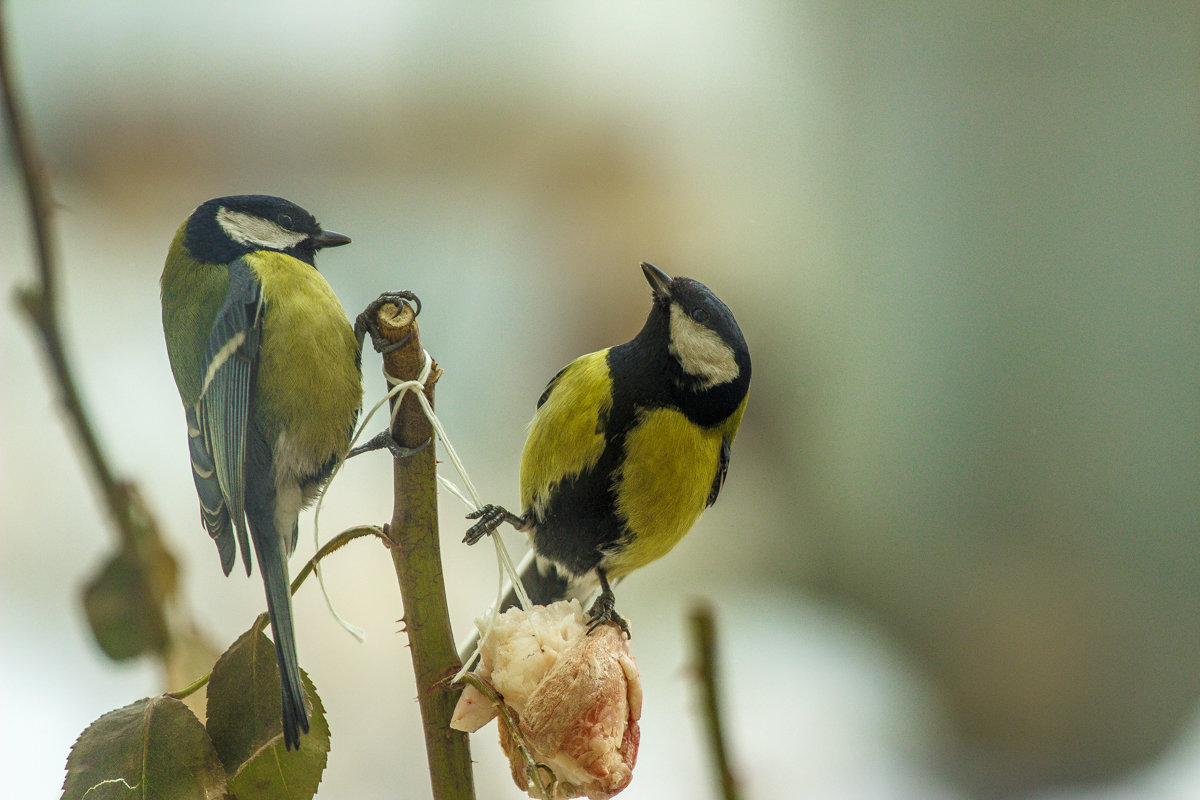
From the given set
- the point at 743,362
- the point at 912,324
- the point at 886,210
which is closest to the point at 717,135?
the point at 886,210

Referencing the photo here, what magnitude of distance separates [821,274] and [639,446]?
43.2 inches

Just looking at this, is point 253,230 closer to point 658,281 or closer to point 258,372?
point 258,372

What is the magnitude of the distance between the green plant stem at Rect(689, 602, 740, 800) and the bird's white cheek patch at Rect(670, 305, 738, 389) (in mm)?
118

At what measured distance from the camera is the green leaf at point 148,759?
0.33m

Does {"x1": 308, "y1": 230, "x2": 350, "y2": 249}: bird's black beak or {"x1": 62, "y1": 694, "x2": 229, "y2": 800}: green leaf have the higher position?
{"x1": 308, "y1": 230, "x2": 350, "y2": 249}: bird's black beak

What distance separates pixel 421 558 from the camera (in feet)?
1.12

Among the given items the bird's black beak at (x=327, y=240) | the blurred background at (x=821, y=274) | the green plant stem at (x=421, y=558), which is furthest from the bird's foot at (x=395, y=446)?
the blurred background at (x=821, y=274)

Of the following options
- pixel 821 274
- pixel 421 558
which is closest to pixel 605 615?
pixel 421 558

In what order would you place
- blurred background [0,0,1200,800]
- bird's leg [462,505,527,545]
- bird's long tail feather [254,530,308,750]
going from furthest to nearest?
blurred background [0,0,1200,800] → bird's leg [462,505,527,545] → bird's long tail feather [254,530,308,750]

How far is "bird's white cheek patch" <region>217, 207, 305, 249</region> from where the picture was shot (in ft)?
1.23

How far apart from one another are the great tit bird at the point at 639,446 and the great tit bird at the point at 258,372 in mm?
102

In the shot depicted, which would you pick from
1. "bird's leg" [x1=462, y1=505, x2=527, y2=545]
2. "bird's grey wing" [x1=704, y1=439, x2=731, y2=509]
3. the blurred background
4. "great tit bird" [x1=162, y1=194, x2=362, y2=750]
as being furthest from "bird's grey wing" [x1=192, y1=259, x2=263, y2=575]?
the blurred background

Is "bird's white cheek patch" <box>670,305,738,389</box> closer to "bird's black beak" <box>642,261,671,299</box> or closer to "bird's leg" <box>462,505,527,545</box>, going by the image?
"bird's black beak" <box>642,261,671,299</box>

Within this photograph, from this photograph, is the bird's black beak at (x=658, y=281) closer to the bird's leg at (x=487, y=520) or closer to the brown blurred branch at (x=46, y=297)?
the bird's leg at (x=487, y=520)
